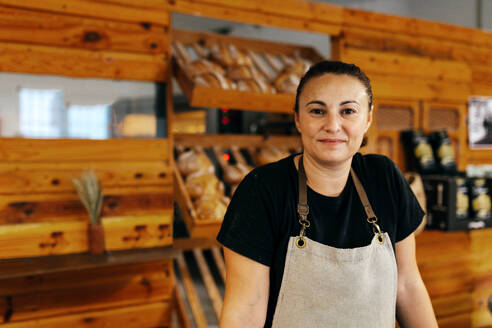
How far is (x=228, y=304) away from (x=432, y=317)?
0.61m

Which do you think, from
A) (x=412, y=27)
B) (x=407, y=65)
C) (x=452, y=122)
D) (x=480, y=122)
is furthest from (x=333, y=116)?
(x=480, y=122)

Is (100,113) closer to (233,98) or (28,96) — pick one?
(28,96)

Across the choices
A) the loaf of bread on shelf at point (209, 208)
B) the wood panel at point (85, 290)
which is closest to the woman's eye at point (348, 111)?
the loaf of bread on shelf at point (209, 208)

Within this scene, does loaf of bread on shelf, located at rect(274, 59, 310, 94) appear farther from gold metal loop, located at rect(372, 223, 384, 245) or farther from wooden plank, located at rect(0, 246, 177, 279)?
gold metal loop, located at rect(372, 223, 384, 245)

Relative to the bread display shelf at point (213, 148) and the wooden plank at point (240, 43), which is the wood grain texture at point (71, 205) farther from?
the wooden plank at point (240, 43)

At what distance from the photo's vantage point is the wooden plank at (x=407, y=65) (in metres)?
2.75

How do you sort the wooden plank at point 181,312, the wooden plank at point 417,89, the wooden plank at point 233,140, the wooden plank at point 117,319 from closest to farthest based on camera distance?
the wooden plank at point 117,319
the wooden plank at point 181,312
the wooden plank at point 233,140
the wooden plank at point 417,89

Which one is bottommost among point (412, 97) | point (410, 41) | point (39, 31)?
point (412, 97)

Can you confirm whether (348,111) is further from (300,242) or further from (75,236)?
(75,236)

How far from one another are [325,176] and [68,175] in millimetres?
1387

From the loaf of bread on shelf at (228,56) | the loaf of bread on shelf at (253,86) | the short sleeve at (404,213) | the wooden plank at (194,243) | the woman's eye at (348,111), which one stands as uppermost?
the loaf of bread on shelf at (228,56)

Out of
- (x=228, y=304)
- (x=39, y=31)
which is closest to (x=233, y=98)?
(x=39, y=31)

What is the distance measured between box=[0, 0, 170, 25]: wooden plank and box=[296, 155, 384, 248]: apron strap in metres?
1.38

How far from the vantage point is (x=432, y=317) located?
4.00 feet
